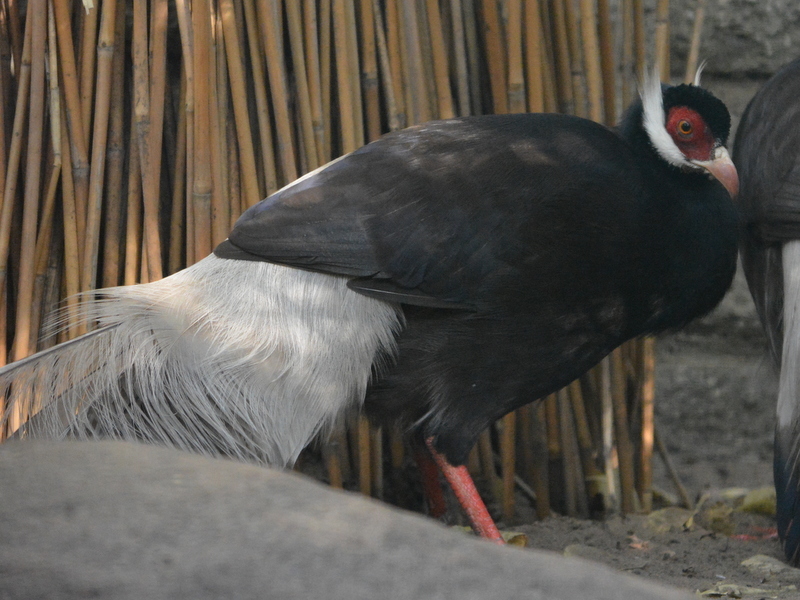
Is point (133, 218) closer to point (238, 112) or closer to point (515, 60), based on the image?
point (238, 112)

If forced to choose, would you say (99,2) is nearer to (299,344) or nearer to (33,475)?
(299,344)

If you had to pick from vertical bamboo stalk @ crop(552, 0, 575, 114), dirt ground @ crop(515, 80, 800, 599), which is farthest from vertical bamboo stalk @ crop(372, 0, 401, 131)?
dirt ground @ crop(515, 80, 800, 599)

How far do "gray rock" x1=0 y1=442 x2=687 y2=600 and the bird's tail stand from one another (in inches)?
27.0

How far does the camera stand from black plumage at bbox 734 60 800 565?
1960 mm

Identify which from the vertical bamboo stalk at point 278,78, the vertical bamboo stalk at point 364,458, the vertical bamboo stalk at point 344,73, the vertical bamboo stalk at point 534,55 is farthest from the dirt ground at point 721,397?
the vertical bamboo stalk at point 278,78

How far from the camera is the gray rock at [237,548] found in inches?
34.0

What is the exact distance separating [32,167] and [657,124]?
56.7 inches

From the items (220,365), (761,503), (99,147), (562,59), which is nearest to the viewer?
(220,365)

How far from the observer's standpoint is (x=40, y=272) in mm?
2098

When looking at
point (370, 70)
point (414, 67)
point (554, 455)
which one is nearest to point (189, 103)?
point (370, 70)

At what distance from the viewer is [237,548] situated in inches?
35.9

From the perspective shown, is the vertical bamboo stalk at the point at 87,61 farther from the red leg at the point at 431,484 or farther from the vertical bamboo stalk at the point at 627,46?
the vertical bamboo stalk at the point at 627,46

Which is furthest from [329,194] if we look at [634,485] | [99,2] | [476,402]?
[634,485]

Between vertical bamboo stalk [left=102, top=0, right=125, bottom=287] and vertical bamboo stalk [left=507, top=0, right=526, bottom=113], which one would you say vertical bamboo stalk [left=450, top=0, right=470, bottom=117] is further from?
vertical bamboo stalk [left=102, top=0, right=125, bottom=287]
